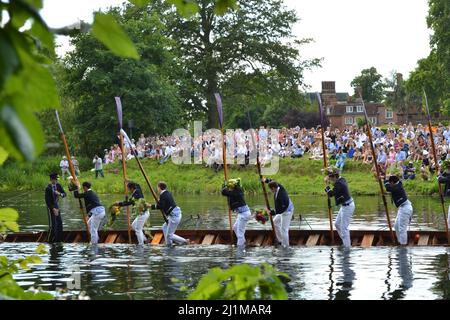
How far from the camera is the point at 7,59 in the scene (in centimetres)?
258

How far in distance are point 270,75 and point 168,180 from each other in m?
17.5

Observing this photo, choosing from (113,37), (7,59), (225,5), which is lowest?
(7,59)

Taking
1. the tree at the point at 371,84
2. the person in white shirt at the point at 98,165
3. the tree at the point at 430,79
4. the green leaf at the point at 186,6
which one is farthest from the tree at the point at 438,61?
the green leaf at the point at 186,6

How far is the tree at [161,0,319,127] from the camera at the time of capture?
69.0 m

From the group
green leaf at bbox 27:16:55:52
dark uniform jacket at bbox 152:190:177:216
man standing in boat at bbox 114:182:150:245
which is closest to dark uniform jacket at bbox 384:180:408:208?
dark uniform jacket at bbox 152:190:177:216

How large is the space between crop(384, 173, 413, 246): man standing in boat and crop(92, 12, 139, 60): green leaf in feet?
67.6

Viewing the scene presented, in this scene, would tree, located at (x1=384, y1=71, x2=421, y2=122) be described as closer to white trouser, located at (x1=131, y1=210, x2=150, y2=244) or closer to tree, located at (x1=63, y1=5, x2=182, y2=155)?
tree, located at (x1=63, y1=5, x2=182, y2=155)

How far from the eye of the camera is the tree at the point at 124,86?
208 ft

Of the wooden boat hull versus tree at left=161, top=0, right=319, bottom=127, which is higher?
tree at left=161, top=0, right=319, bottom=127

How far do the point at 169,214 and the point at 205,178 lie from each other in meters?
32.9

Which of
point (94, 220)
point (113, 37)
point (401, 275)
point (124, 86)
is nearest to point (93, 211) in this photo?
point (94, 220)

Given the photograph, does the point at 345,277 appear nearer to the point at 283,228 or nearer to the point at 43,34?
the point at 283,228
